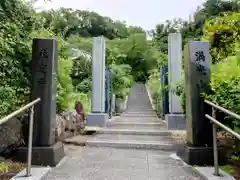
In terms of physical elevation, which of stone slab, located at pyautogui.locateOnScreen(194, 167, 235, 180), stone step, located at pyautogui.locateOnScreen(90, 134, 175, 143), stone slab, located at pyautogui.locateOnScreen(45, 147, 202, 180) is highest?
stone step, located at pyautogui.locateOnScreen(90, 134, 175, 143)

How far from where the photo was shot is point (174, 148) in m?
4.40

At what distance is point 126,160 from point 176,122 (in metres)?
2.84

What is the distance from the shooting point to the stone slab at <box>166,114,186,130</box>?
20.1 feet

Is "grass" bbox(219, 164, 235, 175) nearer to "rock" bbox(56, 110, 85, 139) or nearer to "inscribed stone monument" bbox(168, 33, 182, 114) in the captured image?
"rock" bbox(56, 110, 85, 139)

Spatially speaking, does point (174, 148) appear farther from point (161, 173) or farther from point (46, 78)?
point (46, 78)

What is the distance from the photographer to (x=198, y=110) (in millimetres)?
3365

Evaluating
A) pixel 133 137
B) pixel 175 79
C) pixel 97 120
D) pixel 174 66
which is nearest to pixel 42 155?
pixel 133 137

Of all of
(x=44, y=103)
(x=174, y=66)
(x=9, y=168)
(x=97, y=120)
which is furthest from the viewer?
(x=97, y=120)

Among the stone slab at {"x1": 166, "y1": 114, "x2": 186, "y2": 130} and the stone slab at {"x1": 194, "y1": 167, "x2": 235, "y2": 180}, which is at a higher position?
the stone slab at {"x1": 166, "y1": 114, "x2": 186, "y2": 130}

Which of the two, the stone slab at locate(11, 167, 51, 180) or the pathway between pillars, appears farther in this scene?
the pathway between pillars

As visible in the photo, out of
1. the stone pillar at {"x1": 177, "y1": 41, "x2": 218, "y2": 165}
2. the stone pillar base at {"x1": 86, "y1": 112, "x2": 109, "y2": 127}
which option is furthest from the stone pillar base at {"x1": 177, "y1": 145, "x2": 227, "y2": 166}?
the stone pillar base at {"x1": 86, "y1": 112, "x2": 109, "y2": 127}

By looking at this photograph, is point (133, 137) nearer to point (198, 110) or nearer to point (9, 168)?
point (198, 110)

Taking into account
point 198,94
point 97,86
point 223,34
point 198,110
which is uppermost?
point 223,34

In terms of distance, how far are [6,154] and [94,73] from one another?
387cm
